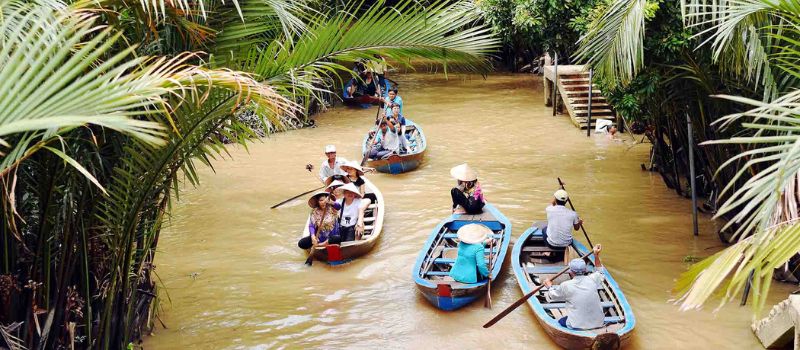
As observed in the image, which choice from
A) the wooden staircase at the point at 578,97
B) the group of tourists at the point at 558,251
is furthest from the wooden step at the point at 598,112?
the group of tourists at the point at 558,251

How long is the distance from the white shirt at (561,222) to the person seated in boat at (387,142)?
516 cm

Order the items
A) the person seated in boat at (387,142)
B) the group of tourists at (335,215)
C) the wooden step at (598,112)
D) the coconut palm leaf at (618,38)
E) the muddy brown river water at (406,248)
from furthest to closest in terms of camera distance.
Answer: the wooden step at (598,112) → the person seated in boat at (387,142) → the group of tourists at (335,215) → the muddy brown river water at (406,248) → the coconut palm leaf at (618,38)

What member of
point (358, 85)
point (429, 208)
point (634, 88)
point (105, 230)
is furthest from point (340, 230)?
point (358, 85)

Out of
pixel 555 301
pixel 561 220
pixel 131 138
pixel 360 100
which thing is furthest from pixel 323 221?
pixel 360 100

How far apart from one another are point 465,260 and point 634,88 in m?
2.91

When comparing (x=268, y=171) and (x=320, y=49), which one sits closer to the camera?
(x=320, y=49)

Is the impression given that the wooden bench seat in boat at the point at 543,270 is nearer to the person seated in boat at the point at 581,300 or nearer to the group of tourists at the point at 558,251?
the group of tourists at the point at 558,251

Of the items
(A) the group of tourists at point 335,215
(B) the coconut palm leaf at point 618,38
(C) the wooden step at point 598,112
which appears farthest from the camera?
(C) the wooden step at point 598,112

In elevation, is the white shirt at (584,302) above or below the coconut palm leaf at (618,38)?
below

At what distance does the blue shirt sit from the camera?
8.14 m

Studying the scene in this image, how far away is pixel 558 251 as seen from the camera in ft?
29.8

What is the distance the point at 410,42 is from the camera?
530 centimetres

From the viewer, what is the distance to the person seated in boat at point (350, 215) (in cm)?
994

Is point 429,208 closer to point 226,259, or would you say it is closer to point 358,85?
point 226,259
